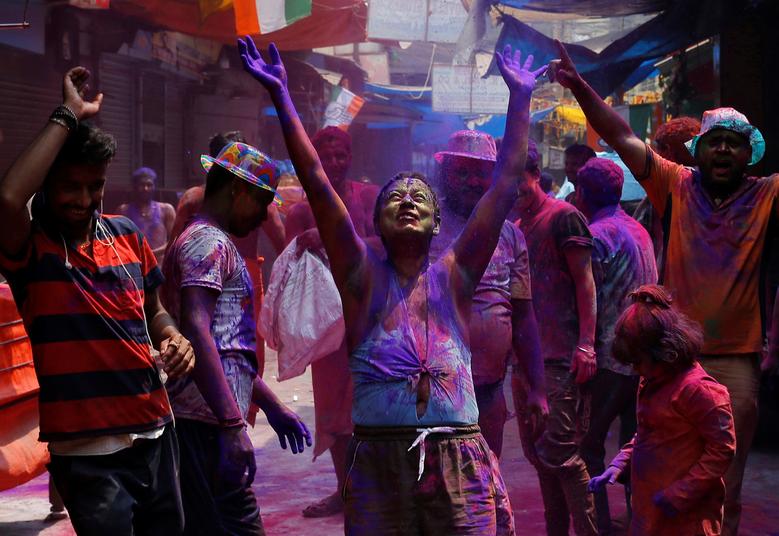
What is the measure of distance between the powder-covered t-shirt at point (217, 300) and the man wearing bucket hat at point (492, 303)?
1.17m

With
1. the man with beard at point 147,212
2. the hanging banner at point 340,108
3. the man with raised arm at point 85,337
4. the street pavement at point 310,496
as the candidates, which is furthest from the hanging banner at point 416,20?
the man with raised arm at point 85,337

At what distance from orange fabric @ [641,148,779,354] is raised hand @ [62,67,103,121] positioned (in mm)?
2648

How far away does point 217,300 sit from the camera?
4020mm

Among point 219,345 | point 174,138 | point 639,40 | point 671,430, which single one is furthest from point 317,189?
point 174,138

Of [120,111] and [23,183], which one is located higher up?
[120,111]

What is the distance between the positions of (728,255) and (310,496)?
331 cm

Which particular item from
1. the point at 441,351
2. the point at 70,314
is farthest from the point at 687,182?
the point at 70,314

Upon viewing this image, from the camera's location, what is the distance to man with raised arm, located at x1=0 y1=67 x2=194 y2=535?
330 cm

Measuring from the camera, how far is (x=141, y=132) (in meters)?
15.2

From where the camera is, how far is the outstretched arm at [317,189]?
346 cm

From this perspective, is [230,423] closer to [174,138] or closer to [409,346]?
[409,346]

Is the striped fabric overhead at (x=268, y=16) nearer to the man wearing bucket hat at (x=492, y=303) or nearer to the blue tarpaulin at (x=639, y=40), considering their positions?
the blue tarpaulin at (x=639, y=40)

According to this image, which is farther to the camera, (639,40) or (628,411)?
(639,40)

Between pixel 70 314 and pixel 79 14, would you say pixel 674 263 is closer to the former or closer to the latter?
pixel 70 314
